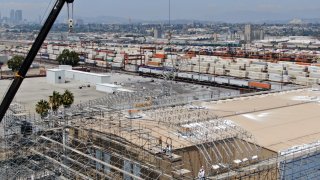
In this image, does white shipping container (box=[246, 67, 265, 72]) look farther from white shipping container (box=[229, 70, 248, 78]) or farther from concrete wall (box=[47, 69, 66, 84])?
concrete wall (box=[47, 69, 66, 84])

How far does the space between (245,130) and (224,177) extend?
2.54m

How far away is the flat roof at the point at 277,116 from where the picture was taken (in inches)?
340

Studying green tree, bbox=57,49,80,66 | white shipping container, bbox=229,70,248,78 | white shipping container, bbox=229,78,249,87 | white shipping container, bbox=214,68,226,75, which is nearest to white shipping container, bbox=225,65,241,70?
white shipping container, bbox=214,68,226,75

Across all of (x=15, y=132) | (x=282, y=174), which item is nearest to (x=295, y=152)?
(x=282, y=174)

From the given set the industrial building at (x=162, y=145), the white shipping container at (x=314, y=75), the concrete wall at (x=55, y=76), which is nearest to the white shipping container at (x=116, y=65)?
the concrete wall at (x=55, y=76)

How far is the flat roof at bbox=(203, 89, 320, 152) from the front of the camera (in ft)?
28.3

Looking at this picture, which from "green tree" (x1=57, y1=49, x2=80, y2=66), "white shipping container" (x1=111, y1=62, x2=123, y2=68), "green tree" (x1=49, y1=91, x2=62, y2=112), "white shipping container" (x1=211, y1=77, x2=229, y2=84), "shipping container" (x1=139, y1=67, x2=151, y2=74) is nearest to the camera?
"green tree" (x1=49, y1=91, x2=62, y2=112)

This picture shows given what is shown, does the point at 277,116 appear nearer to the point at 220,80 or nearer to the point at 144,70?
the point at 220,80

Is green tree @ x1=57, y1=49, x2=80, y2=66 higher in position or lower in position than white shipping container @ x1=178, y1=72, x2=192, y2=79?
higher

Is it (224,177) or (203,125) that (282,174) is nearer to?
(224,177)

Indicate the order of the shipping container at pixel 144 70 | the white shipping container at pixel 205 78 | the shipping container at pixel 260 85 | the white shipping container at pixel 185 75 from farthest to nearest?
the shipping container at pixel 144 70 → the white shipping container at pixel 185 75 → the white shipping container at pixel 205 78 → the shipping container at pixel 260 85

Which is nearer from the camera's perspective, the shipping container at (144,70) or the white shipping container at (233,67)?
the white shipping container at (233,67)

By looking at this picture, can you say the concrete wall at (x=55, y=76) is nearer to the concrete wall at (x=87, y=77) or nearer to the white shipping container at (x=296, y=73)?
the concrete wall at (x=87, y=77)

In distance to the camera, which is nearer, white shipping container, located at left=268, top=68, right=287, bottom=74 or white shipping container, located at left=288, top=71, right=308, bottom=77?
white shipping container, located at left=288, top=71, right=308, bottom=77
